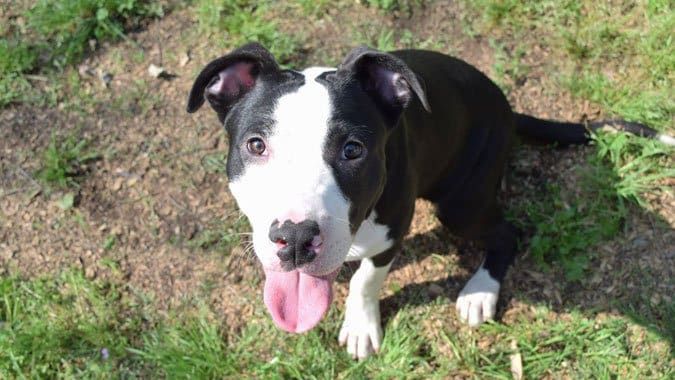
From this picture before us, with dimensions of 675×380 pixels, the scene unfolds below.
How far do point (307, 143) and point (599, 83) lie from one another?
106 inches

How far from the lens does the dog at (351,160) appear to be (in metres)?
2.89

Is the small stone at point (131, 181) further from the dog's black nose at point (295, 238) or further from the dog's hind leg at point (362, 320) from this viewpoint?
the dog's black nose at point (295, 238)

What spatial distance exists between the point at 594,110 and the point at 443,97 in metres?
1.64

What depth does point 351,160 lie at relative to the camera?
2992 millimetres

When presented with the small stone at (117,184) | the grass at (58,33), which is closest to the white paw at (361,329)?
the small stone at (117,184)

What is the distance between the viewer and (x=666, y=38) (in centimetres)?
489

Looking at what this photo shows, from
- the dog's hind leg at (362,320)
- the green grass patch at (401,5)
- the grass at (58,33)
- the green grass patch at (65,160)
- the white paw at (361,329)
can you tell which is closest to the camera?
the dog's hind leg at (362,320)

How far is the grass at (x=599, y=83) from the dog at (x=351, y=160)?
56cm

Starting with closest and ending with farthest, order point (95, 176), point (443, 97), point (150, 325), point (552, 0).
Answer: point (443, 97), point (150, 325), point (95, 176), point (552, 0)

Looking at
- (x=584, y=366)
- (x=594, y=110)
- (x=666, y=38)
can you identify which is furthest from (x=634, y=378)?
(x=666, y=38)

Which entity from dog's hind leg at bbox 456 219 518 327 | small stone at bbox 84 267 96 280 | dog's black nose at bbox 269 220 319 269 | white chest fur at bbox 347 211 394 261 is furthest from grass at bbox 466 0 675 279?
small stone at bbox 84 267 96 280

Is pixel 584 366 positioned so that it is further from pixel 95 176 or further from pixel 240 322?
pixel 95 176

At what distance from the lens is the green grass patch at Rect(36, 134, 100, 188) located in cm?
474

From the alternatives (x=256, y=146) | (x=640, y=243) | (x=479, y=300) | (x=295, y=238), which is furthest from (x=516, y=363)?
(x=256, y=146)
